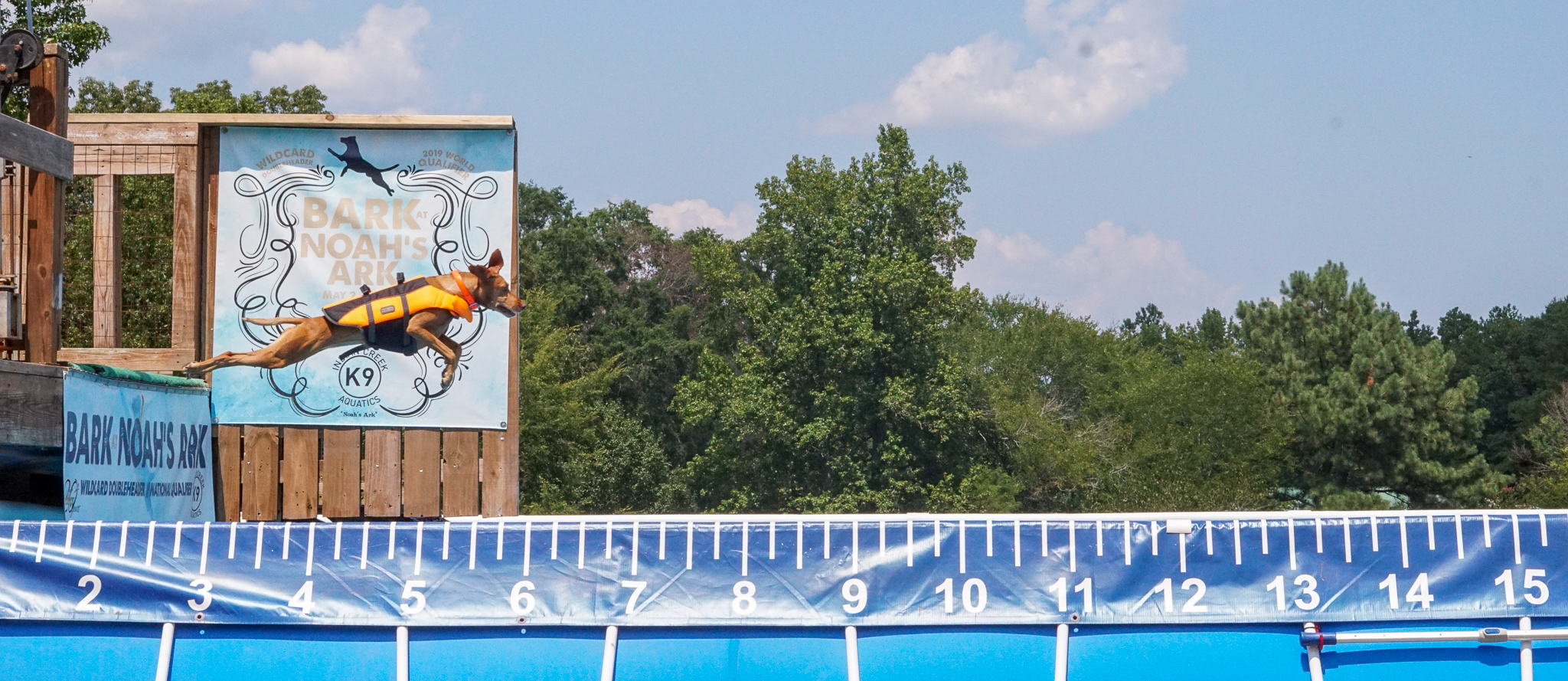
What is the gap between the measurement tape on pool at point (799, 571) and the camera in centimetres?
470

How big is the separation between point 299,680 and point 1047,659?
2.60m

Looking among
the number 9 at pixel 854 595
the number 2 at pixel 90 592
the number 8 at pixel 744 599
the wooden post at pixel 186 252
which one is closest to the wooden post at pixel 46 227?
the wooden post at pixel 186 252

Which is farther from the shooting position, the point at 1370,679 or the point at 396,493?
the point at 396,493

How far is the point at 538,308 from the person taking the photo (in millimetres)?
46156

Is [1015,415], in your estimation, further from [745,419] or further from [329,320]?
[329,320]

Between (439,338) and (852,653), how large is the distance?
6085 millimetres

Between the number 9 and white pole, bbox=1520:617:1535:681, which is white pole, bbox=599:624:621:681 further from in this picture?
white pole, bbox=1520:617:1535:681

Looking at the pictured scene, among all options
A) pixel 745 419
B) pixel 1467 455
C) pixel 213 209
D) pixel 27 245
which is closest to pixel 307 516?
pixel 213 209

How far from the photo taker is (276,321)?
9.80 metres

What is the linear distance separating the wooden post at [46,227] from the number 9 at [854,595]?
15.7 ft

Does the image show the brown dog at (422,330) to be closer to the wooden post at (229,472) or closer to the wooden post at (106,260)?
the wooden post at (229,472)

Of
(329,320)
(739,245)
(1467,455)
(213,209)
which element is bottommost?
(1467,455)

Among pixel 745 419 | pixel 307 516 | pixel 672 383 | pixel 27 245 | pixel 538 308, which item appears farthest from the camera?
pixel 672 383

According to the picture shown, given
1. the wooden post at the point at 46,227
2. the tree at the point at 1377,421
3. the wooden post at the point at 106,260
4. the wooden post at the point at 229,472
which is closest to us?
the wooden post at the point at 46,227
